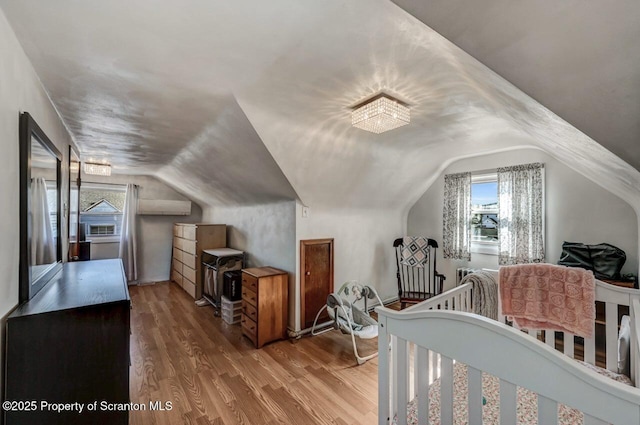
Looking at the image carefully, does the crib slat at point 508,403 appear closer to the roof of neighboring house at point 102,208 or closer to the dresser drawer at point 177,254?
the dresser drawer at point 177,254

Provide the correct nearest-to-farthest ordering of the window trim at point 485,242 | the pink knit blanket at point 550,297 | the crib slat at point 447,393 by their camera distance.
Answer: the crib slat at point 447,393 < the pink knit blanket at point 550,297 < the window trim at point 485,242

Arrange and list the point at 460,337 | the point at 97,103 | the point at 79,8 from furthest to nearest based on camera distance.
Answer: the point at 97,103 → the point at 79,8 → the point at 460,337

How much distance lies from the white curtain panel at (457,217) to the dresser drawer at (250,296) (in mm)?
2828

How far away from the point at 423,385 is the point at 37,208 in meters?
2.12

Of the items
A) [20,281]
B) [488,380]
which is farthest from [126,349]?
[488,380]

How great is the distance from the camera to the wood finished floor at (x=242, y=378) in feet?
6.47

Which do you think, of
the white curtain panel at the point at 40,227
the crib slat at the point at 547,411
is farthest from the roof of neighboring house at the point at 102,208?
the crib slat at the point at 547,411

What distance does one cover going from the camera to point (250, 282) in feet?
10.6

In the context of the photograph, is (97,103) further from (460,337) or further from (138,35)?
(460,337)

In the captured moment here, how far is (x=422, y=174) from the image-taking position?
391 centimetres

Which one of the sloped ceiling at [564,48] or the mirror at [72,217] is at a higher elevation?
the sloped ceiling at [564,48]

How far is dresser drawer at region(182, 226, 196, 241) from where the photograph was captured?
476 centimetres

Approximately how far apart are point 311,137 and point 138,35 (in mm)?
1469

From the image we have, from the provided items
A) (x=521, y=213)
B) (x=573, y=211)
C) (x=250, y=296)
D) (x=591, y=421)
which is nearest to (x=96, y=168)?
(x=250, y=296)
